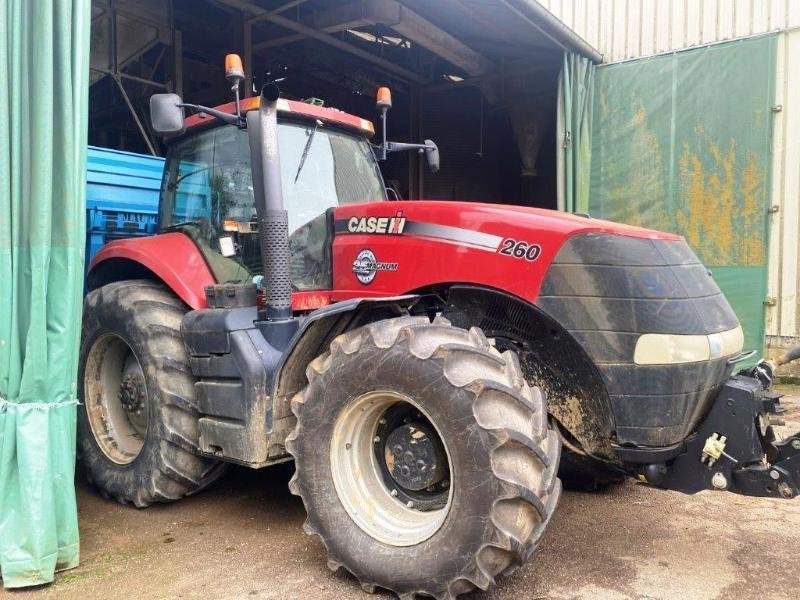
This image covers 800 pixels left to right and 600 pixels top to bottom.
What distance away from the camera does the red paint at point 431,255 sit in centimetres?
301

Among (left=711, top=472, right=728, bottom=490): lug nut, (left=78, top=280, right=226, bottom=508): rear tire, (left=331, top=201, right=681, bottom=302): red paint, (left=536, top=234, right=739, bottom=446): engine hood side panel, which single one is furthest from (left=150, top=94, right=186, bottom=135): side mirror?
(left=711, top=472, right=728, bottom=490): lug nut

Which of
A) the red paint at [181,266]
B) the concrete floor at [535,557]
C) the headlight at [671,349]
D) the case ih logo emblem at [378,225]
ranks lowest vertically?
the concrete floor at [535,557]

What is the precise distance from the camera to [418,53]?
1079 cm

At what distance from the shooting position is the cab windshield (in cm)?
368

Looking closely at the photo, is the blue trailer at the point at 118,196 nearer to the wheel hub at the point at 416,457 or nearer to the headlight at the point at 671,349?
the wheel hub at the point at 416,457

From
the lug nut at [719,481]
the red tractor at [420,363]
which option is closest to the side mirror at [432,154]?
the red tractor at [420,363]

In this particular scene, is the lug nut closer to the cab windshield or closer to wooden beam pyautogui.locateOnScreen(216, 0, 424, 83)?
the cab windshield

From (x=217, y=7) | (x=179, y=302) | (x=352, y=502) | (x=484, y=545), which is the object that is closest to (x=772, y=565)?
(x=484, y=545)

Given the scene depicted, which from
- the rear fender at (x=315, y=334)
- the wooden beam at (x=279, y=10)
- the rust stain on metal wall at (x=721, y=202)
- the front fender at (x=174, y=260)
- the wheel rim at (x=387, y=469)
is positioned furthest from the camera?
the wooden beam at (x=279, y=10)

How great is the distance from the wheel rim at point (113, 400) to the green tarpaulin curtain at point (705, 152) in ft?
20.8

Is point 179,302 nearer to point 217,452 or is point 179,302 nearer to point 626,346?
point 217,452

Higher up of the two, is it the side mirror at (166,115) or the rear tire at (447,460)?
the side mirror at (166,115)

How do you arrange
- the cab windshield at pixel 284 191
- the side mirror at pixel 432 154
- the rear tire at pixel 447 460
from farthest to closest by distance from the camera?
the side mirror at pixel 432 154 → the cab windshield at pixel 284 191 → the rear tire at pixel 447 460

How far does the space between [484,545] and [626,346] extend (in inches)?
40.1
